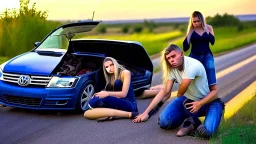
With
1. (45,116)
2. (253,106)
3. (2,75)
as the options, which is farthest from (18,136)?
(253,106)

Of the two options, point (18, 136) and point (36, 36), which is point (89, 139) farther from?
point (36, 36)

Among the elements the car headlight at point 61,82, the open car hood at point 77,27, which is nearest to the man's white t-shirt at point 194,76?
the car headlight at point 61,82

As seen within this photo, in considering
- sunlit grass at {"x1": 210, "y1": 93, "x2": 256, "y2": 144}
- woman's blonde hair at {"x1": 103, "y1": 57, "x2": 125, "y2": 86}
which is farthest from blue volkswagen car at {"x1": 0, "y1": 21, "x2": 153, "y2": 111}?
sunlit grass at {"x1": 210, "y1": 93, "x2": 256, "y2": 144}

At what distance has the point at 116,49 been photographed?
435 inches

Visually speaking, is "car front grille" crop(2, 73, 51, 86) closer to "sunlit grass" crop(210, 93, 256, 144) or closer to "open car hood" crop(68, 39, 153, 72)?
"open car hood" crop(68, 39, 153, 72)

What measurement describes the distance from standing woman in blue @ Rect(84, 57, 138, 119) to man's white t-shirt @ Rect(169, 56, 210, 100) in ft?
4.32

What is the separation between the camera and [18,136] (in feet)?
25.8

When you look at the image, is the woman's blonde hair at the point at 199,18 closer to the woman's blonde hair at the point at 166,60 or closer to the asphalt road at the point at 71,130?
the asphalt road at the point at 71,130

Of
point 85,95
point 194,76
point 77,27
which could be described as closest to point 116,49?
point 77,27

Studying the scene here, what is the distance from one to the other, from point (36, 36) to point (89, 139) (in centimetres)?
1297

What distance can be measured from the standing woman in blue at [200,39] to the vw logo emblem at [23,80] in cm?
276

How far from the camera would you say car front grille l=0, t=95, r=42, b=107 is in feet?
30.1

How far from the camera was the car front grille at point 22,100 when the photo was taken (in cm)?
918

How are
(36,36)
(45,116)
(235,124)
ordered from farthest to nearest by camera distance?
1. (36,36)
2. (45,116)
3. (235,124)
